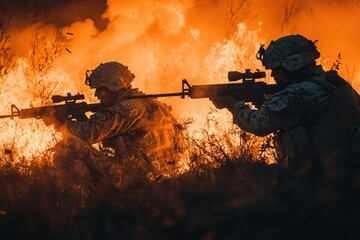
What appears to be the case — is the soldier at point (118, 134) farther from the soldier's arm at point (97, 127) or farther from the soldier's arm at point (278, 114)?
the soldier's arm at point (278, 114)

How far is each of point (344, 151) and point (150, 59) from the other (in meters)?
8.33

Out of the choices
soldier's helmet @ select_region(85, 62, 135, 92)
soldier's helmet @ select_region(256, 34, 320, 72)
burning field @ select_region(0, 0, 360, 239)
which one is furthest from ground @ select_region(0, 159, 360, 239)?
soldier's helmet @ select_region(85, 62, 135, 92)

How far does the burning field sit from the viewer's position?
347 centimetres

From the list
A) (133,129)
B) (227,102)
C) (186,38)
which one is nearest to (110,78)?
(133,129)

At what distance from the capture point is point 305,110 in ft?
18.3

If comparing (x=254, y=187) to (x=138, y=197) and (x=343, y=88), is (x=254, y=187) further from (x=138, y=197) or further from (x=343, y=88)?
(x=343, y=88)

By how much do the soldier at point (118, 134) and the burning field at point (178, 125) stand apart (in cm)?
28

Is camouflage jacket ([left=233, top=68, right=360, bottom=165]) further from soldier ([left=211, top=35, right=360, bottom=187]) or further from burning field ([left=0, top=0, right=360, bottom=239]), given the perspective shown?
burning field ([left=0, top=0, right=360, bottom=239])

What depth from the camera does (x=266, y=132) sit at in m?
5.72

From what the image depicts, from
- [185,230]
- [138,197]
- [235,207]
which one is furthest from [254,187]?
[138,197]

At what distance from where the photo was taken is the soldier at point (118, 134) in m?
7.13

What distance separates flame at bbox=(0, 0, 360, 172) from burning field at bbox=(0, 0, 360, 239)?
31 mm

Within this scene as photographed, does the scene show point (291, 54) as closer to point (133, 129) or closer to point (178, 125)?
point (178, 125)

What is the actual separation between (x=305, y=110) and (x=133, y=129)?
2.77 m
